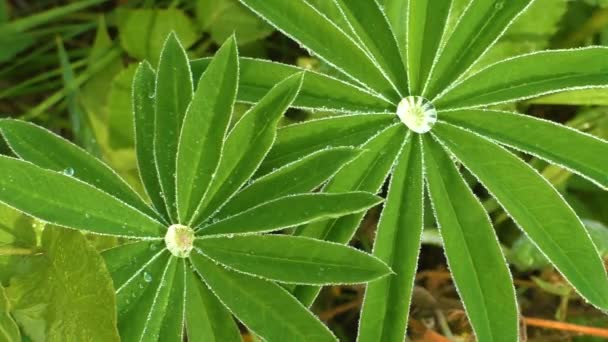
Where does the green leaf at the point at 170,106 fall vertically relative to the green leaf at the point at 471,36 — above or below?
below

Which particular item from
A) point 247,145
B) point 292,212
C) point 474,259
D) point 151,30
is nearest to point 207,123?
point 247,145

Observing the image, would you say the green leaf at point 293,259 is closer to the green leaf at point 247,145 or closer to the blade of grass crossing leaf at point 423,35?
the green leaf at point 247,145

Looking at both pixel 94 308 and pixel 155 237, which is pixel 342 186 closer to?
pixel 155 237

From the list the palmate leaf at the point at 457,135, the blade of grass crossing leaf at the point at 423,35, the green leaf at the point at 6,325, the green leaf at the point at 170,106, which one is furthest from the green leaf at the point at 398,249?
the green leaf at the point at 6,325

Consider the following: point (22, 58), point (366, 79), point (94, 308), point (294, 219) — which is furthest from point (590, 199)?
point (22, 58)

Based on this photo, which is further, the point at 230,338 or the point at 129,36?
the point at 129,36

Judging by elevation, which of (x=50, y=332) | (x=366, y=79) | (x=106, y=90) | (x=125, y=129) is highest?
(x=106, y=90)

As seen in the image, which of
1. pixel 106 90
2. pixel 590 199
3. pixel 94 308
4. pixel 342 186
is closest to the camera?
pixel 94 308

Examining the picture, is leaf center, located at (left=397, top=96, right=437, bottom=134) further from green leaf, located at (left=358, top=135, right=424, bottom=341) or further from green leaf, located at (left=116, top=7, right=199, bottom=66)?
green leaf, located at (left=116, top=7, right=199, bottom=66)
